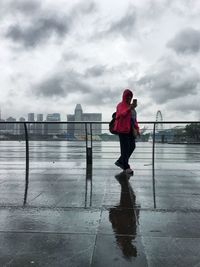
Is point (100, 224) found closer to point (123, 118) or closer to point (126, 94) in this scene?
point (123, 118)

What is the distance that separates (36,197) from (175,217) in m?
2.27

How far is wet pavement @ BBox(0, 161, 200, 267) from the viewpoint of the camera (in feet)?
10.8

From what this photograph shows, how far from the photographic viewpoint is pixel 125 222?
4.44m

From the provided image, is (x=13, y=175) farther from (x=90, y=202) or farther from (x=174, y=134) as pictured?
(x=174, y=134)

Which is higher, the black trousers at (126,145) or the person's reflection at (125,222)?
the black trousers at (126,145)

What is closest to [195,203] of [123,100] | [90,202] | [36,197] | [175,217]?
[175,217]

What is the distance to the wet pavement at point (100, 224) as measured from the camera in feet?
10.8

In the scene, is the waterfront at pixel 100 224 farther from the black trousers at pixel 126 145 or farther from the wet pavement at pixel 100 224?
the black trousers at pixel 126 145

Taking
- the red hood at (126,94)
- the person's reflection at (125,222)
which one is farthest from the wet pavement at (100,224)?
the red hood at (126,94)

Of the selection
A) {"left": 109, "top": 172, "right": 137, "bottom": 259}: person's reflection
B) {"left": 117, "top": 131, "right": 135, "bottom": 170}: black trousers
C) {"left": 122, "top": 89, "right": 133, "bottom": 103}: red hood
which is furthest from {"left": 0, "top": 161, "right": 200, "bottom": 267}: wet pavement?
{"left": 122, "top": 89, "right": 133, "bottom": 103}: red hood

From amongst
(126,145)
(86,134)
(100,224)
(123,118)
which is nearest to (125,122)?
(123,118)

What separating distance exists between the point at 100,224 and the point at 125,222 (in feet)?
1.04

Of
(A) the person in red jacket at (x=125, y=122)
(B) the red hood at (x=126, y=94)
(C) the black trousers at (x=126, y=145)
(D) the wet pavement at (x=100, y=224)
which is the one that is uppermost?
(B) the red hood at (x=126, y=94)

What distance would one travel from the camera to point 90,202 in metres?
5.51
